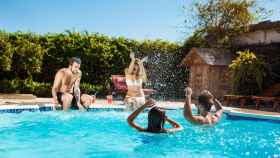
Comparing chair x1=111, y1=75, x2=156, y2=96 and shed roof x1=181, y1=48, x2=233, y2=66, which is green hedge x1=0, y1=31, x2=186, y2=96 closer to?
chair x1=111, y1=75, x2=156, y2=96

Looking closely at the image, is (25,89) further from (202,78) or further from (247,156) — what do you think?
(247,156)

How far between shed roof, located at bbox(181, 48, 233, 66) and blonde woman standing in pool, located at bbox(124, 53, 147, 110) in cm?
840

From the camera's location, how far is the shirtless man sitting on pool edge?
11.7 m

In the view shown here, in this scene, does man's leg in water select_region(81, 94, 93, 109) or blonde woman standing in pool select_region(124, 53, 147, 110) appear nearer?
blonde woman standing in pool select_region(124, 53, 147, 110)

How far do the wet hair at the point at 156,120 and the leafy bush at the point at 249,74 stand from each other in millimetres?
11556

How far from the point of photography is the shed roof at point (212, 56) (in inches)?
798

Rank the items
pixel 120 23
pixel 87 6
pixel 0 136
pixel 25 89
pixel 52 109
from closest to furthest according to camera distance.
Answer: pixel 0 136
pixel 52 109
pixel 25 89
pixel 87 6
pixel 120 23

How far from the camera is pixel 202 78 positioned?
20.9 meters

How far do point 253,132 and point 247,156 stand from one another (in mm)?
3238

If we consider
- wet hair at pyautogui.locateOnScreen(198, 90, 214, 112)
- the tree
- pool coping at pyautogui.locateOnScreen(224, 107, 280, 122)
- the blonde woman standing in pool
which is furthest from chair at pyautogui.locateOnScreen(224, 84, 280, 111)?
wet hair at pyautogui.locateOnScreen(198, 90, 214, 112)

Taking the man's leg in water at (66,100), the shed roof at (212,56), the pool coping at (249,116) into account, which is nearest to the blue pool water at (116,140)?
the pool coping at (249,116)

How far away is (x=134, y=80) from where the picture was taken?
484 inches

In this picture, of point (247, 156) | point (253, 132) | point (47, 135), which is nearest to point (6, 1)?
point (47, 135)

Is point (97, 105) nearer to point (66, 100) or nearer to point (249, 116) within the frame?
point (66, 100)
